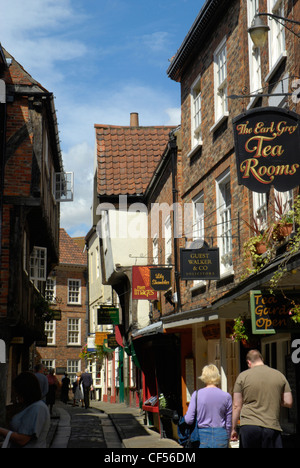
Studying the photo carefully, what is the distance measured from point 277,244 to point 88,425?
36.7ft

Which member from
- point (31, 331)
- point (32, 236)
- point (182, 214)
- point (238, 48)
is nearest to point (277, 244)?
point (238, 48)

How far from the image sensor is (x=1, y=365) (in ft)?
50.9

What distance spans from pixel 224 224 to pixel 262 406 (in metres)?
7.23

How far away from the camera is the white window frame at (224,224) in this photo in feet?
44.7

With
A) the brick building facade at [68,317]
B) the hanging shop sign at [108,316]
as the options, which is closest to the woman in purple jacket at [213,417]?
the hanging shop sign at [108,316]

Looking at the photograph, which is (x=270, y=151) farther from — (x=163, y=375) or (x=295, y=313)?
(x=163, y=375)

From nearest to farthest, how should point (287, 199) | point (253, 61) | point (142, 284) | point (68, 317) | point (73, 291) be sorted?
point (287, 199), point (253, 61), point (142, 284), point (68, 317), point (73, 291)

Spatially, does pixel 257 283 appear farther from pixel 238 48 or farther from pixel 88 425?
pixel 88 425

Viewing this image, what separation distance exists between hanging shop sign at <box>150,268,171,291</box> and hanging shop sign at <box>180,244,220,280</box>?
4650 millimetres

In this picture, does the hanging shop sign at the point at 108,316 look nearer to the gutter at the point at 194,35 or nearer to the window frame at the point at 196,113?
the gutter at the point at 194,35

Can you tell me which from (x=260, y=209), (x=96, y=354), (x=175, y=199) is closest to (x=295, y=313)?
(x=260, y=209)

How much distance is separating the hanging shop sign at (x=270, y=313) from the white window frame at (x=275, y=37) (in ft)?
13.0

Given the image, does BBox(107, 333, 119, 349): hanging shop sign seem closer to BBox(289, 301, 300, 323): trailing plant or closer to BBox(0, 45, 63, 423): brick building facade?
BBox(0, 45, 63, 423): brick building facade

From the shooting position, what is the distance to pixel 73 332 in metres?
50.3
